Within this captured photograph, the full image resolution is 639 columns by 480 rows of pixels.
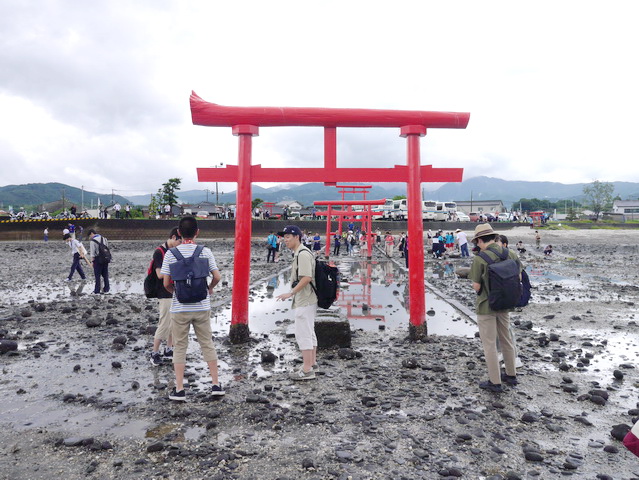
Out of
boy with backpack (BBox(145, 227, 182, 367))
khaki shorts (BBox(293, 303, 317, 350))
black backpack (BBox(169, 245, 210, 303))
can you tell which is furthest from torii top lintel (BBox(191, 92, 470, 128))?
khaki shorts (BBox(293, 303, 317, 350))

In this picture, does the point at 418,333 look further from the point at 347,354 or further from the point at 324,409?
the point at 324,409

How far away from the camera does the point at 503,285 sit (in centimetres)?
500

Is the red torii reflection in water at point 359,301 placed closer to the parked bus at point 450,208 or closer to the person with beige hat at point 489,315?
the person with beige hat at point 489,315

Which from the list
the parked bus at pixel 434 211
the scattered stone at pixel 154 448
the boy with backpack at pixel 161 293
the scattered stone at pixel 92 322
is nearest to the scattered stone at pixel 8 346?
the scattered stone at pixel 92 322

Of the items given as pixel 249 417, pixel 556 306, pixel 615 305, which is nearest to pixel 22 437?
pixel 249 417

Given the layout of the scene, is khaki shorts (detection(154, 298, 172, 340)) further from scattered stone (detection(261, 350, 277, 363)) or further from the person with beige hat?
the person with beige hat

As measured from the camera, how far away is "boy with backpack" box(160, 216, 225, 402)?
4680 mm

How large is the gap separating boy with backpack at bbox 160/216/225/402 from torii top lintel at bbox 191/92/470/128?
10.1 feet

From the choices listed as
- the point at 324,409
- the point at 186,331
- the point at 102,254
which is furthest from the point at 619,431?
the point at 102,254

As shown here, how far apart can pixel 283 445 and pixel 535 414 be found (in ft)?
9.26

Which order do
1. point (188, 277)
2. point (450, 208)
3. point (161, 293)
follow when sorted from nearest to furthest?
point (188, 277)
point (161, 293)
point (450, 208)

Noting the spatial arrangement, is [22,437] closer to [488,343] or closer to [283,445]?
[283,445]

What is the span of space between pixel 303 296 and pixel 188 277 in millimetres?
1604

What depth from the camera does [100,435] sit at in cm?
411
